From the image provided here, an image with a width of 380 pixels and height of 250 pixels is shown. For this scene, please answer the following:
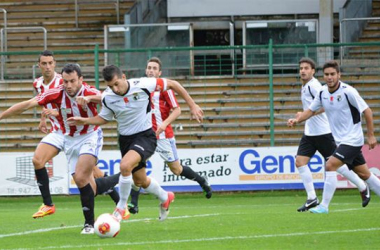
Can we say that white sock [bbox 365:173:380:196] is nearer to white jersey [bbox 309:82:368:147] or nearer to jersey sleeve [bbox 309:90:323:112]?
white jersey [bbox 309:82:368:147]

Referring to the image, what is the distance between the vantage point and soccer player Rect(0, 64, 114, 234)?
36.9 ft

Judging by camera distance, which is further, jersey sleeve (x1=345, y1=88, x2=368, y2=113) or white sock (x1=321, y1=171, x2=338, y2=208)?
white sock (x1=321, y1=171, x2=338, y2=208)

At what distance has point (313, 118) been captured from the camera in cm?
1482

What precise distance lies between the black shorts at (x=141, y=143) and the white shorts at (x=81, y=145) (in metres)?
0.37

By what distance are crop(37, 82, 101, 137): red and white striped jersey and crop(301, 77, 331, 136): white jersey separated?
3.89 metres

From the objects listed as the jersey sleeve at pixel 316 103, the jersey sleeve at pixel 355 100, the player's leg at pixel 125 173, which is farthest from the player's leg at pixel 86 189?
the jersey sleeve at pixel 355 100

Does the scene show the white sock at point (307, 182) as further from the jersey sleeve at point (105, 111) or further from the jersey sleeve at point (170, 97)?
the jersey sleeve at point (105, 111)

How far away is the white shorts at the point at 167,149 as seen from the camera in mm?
15289

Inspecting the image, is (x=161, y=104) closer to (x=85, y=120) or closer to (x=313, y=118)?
(x=313, y=118)

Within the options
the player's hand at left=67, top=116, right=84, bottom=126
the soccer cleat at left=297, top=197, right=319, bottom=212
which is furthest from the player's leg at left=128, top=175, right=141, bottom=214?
the player's hand at left=67, top=116, right=84, bottom=126

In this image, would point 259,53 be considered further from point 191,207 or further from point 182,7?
point 182,7

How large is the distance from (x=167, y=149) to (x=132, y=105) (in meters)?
3.96

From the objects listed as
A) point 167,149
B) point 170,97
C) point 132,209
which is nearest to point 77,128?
point 132,209

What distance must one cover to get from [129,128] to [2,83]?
979cm
